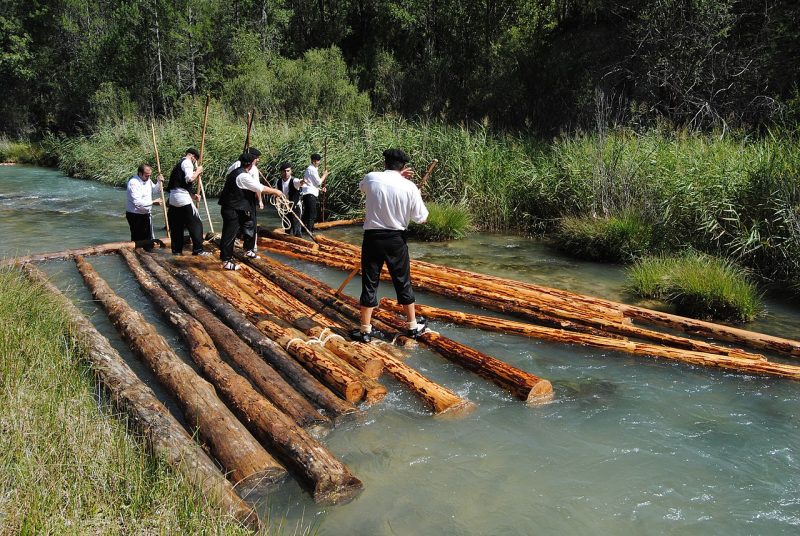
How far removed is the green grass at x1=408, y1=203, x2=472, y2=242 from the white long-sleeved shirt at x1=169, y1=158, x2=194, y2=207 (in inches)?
191

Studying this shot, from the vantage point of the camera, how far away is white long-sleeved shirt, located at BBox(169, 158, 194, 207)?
10281mm

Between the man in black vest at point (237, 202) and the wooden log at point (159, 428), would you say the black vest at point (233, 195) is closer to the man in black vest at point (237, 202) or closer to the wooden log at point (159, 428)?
the man in black vest at point (237, 202)

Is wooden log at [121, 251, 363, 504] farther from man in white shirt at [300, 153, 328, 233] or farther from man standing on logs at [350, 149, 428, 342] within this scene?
man in white shirt at [300, 153, 328, 233]

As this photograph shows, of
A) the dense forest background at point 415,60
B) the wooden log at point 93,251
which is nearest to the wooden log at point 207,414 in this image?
the wooden log at point 93,251

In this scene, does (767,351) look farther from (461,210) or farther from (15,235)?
(15,235)

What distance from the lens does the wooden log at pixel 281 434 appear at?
405 cm

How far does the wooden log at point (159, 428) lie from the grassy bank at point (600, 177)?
27.9ft

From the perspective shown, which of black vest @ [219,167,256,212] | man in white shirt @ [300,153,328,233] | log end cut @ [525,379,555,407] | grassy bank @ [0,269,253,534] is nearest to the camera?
grassy bank @ [0,269,253,534]

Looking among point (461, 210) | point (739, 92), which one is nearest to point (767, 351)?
point (461, 210)

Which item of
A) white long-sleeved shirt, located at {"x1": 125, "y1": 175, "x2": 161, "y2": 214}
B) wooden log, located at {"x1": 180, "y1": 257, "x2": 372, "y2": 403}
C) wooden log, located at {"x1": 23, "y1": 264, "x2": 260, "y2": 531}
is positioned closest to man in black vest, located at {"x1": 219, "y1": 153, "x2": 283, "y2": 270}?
white long-sleeved shirt, located at {"x1": 125, "y1": 175, "x2": 161, "y2": 214}

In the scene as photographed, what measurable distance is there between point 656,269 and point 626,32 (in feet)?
46.0

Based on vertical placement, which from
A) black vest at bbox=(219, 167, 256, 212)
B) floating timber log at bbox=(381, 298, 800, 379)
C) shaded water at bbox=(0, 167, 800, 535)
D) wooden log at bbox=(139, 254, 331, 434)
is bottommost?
shaded water at bbox=(0, 167, 800, 535)

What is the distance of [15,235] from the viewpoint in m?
13.9

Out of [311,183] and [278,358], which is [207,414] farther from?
[311,183]
